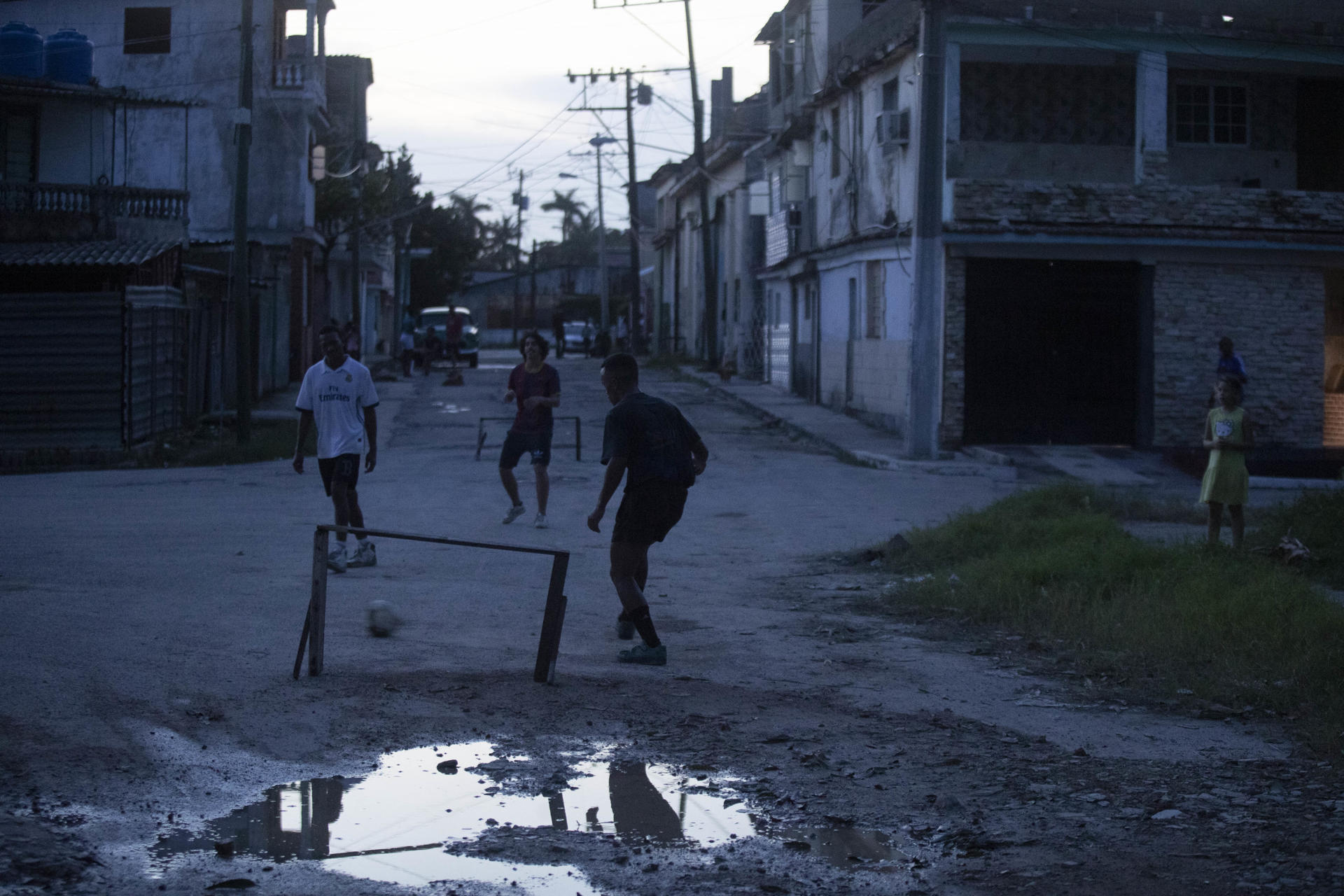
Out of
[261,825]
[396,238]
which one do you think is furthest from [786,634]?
[396,238]

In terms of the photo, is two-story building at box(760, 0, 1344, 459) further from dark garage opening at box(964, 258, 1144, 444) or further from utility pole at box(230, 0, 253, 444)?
utility pole at box(230, 0, 253, 444)

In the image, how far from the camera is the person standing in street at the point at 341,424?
34.3 ft

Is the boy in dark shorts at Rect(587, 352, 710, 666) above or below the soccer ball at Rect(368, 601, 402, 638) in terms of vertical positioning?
above

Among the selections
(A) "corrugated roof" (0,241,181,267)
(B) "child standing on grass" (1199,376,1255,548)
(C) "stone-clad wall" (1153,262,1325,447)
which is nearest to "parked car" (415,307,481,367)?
(A) "corrugated roof" (0,241,181,267)

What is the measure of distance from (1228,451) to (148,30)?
85.2 ft

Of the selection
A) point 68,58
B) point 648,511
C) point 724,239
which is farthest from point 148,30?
point 648,511

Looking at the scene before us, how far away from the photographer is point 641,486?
24.2 ft

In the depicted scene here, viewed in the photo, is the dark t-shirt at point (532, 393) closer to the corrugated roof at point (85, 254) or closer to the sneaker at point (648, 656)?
the sneaker at point (648, 656)


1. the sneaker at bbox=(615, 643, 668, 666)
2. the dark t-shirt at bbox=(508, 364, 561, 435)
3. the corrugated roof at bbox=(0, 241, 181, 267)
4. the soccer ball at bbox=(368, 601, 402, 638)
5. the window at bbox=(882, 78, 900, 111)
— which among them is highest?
the window at bbox=(882, 78, 900, 111)

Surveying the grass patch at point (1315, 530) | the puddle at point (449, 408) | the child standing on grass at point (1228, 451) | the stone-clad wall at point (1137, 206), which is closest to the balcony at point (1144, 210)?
the stone-clad wall at point (1137, 206)

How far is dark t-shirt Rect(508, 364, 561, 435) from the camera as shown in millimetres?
12984

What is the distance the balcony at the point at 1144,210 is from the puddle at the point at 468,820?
15989 millimetres

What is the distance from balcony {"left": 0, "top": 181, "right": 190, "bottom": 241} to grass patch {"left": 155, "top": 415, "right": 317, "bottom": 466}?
4.82m

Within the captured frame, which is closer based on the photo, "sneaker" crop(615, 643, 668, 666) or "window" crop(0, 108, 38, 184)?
"sneaker" crop(615, 643, 668, 666)
